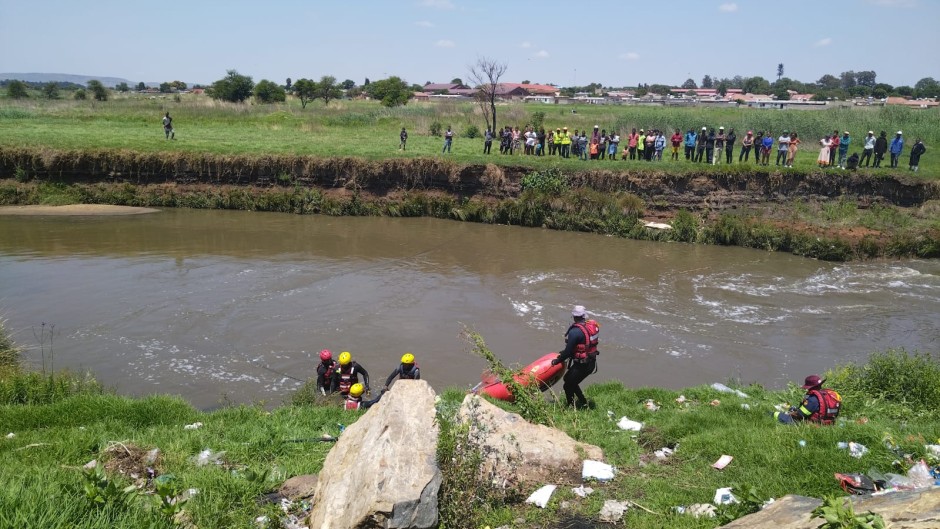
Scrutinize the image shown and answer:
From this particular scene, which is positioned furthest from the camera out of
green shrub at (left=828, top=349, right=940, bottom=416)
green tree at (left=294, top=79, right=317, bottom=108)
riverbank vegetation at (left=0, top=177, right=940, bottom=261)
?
green tree at (left=294, top=79, right=317, bottom=108)

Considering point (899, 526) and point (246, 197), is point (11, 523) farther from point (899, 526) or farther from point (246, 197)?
point (246, 197)

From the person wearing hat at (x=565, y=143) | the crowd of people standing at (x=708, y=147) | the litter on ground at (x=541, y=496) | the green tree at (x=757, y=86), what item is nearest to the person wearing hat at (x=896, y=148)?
the crowd of people standing at (x=708, y=147)

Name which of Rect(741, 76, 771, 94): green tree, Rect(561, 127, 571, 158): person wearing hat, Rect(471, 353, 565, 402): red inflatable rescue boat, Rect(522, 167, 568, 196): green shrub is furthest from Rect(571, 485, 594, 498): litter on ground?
Rect(741, 76, 771, 94): green tree

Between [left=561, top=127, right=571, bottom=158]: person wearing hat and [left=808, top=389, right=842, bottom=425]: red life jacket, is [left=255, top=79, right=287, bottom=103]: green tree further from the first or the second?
[left=808, top=389, right=842, bottom=425]: red life jacket

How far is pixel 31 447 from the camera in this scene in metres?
7.32

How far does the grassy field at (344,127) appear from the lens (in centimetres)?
2847

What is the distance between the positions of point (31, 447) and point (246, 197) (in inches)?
838

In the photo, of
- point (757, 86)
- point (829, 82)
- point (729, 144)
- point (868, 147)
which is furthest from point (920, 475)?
point (829, 82)

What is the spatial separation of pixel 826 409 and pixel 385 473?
5.93 m

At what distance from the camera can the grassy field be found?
2847 cm

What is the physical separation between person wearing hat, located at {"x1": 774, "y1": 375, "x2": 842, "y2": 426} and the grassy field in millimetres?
17942

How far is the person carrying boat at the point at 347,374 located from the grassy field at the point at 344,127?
17.2m

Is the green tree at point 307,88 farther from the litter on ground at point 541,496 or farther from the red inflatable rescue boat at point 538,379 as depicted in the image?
the litter on ground at point 541,496

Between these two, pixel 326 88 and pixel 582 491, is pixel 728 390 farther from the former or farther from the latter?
pixel 326 88
